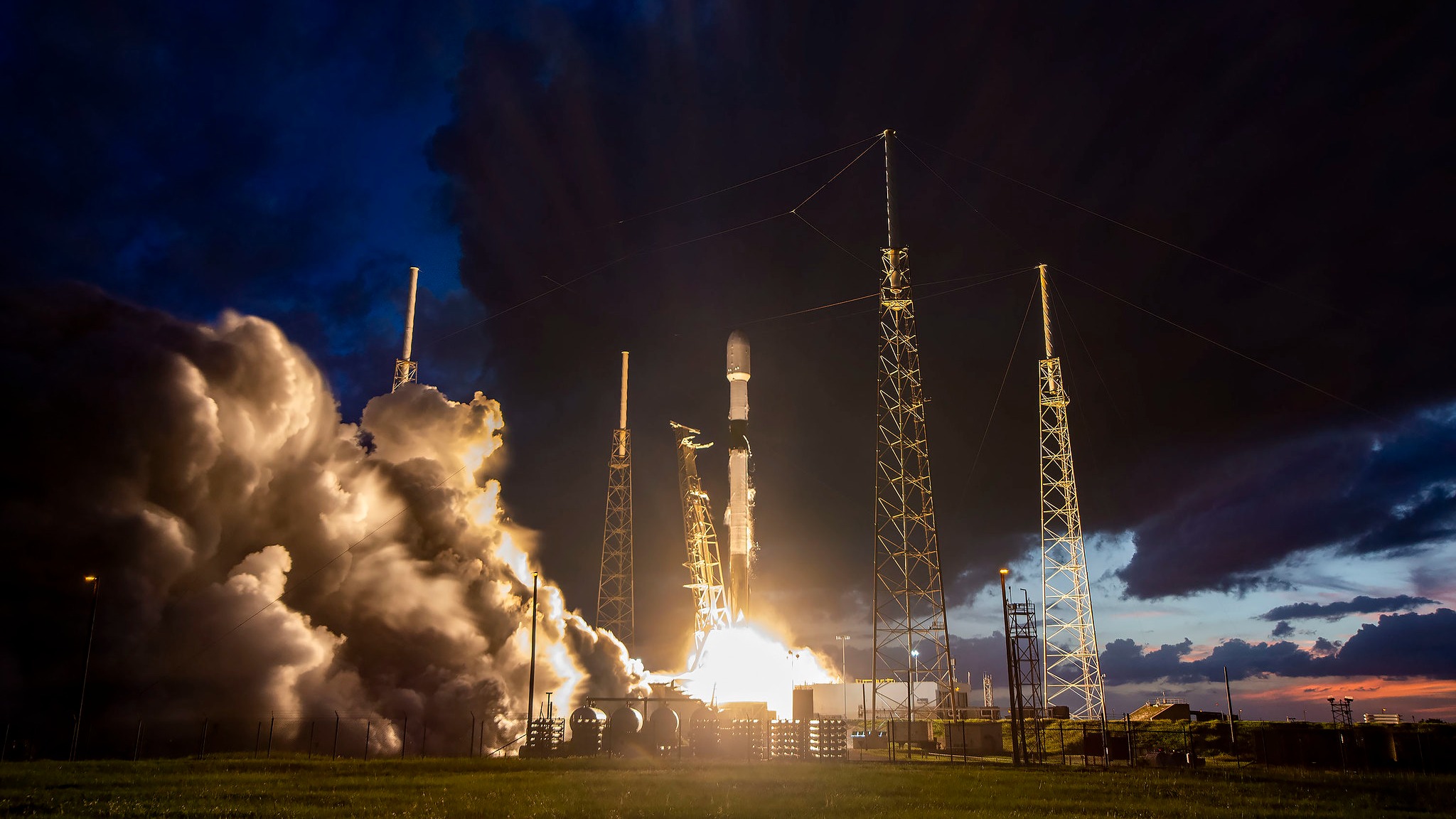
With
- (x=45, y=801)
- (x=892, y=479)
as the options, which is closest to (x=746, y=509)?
(x=892, y=479)

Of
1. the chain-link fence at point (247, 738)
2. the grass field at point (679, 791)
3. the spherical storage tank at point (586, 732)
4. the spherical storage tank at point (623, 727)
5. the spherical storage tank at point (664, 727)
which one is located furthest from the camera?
the spherical storage tank at point (664, 727)

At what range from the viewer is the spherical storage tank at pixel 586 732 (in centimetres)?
5572

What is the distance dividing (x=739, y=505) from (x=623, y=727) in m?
25.5

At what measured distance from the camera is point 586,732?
56406mm

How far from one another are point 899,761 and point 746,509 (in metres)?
35.0

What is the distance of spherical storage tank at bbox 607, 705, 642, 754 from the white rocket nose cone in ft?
104

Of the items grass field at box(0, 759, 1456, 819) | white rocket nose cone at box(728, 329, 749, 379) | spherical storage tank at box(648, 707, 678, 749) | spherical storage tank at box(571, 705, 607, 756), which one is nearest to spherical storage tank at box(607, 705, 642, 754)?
spherical storage tank at box(571, 705, 607, 756)

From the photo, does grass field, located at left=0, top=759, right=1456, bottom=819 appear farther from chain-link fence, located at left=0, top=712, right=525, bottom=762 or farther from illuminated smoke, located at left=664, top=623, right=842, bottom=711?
illuminated smoke, located at left=664, top=623, right=842, bottom=711

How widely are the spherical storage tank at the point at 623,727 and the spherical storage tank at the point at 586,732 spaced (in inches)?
31.0

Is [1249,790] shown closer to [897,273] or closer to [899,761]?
[899,761]

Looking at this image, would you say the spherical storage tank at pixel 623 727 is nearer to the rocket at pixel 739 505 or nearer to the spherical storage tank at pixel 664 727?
the spherical storage tank at pixel 664 727

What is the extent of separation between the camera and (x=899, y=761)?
46.5 meters

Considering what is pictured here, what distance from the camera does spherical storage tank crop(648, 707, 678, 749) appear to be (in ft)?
186

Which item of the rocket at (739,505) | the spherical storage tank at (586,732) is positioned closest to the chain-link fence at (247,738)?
the spherical storage tank at (586,732)
